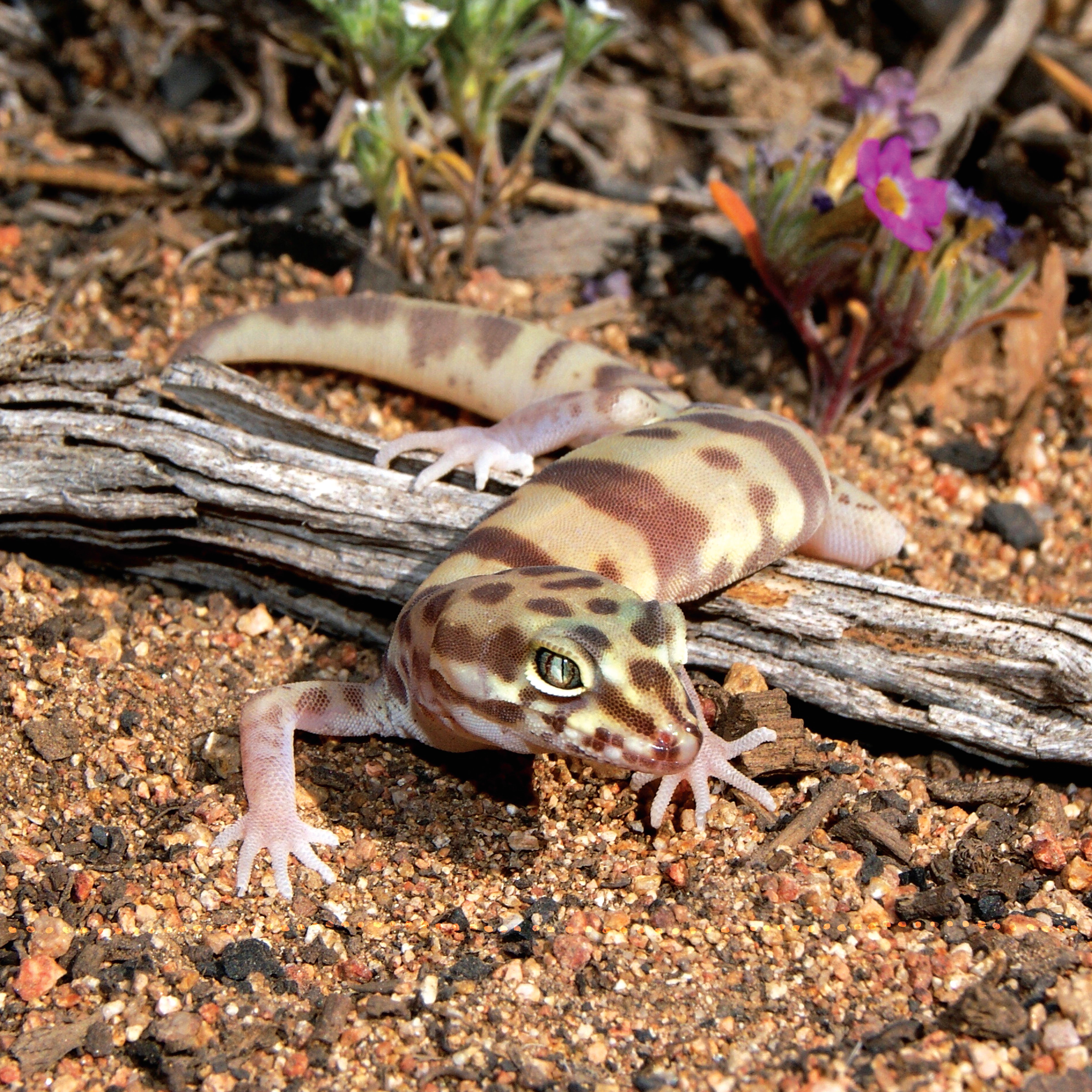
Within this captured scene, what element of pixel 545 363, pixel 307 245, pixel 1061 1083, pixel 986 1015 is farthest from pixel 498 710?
pixel 307 245

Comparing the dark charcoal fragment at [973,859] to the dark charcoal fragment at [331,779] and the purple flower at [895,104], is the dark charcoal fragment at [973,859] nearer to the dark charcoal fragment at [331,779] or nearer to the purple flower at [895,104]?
the dark charcoal fragment at [331,779]

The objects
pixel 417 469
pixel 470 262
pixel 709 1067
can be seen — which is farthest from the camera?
pixel 470 262

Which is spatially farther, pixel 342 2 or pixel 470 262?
pixel 470 262

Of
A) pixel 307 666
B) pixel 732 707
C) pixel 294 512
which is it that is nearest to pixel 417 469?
pixel 294 512

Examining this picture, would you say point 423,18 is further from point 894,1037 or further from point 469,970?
point 894,1037

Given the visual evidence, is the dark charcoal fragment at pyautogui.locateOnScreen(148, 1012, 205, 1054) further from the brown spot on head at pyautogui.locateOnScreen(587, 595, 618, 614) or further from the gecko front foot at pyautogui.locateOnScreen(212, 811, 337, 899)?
the brown spot on head at pyautogui.locateOnScreen(587, 595, 618, 614)

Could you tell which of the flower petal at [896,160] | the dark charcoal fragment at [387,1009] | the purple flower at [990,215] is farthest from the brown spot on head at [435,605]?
the purple flower at [990,215]

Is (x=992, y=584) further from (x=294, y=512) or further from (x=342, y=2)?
(x=342, y=2)
